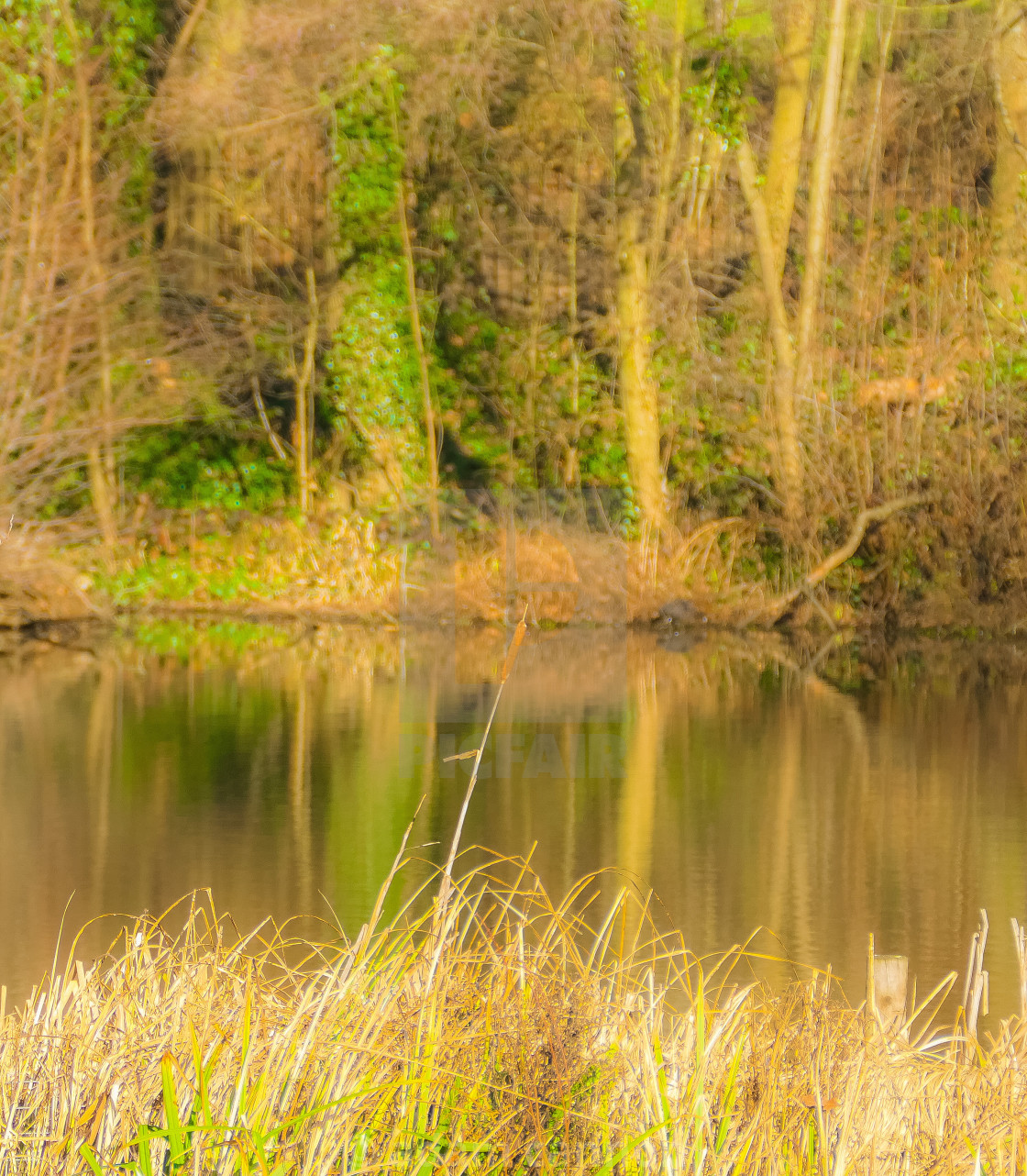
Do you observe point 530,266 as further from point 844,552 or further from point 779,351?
point 844,552

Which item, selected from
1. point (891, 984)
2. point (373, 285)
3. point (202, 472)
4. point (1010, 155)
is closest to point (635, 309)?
point (373, 285)

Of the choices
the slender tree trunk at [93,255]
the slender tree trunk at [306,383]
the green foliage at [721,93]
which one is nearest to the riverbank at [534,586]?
the slender tree trunk at [93,255]

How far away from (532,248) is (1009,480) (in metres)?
7.79

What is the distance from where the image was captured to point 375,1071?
147 inches

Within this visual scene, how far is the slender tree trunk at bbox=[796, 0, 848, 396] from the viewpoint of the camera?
2227 centimetres

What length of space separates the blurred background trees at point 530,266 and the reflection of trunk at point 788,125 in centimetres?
4

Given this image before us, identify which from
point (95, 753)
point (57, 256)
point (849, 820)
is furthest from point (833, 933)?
point (57, 256)

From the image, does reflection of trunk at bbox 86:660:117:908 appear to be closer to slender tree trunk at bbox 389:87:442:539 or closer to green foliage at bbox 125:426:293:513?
slender tree trunk at bbox 389:87:442:539

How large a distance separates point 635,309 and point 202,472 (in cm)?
690

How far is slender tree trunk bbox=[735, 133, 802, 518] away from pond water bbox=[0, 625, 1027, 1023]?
12.2 feet

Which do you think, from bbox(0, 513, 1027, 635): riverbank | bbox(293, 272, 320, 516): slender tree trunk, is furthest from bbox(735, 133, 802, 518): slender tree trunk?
bbox(293, 272, 320, 516): slender tree trunk

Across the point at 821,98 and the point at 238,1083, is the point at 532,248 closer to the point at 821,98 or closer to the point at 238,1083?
the point at 821,98

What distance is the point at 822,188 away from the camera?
890 inches

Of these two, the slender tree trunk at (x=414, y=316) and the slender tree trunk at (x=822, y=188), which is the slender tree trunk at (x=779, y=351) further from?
the slender tree trunk at (x=414, y=316)
